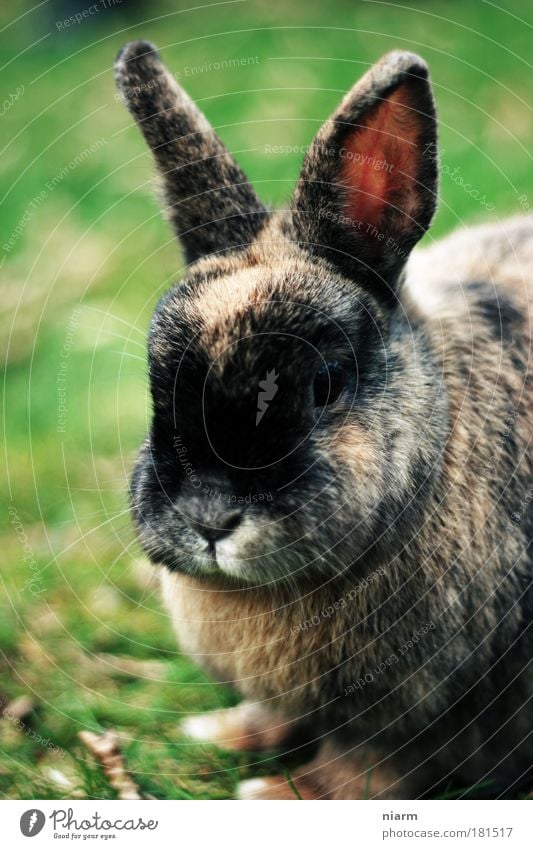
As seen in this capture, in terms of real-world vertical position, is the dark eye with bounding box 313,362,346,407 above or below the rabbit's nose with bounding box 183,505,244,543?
above

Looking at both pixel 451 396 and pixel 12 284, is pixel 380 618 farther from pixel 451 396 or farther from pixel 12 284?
pixel 12 284

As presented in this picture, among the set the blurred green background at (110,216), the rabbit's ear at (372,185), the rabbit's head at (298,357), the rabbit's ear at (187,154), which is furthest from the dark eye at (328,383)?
the blurred green background at (110,216)

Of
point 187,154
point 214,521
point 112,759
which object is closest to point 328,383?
point 214,521

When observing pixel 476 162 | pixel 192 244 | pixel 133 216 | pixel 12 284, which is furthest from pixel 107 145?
pixel 192 244

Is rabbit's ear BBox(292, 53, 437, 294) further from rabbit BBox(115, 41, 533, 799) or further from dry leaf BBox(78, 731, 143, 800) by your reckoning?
dry leaf BBox(78, 731, 143, 800)

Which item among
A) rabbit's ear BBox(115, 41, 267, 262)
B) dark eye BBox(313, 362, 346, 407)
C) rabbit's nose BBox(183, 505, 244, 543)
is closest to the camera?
rabbit's nose BBox(183, 505, 244, 543)

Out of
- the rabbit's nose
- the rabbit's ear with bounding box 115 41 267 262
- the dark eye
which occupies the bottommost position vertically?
the rabbit's nose

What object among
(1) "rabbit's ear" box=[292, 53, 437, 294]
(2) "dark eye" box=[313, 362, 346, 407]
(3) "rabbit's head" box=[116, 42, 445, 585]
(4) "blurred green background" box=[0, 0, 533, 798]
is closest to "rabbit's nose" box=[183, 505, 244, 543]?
(3) "rabbit's head" box=[116, 42, 445, 585]
